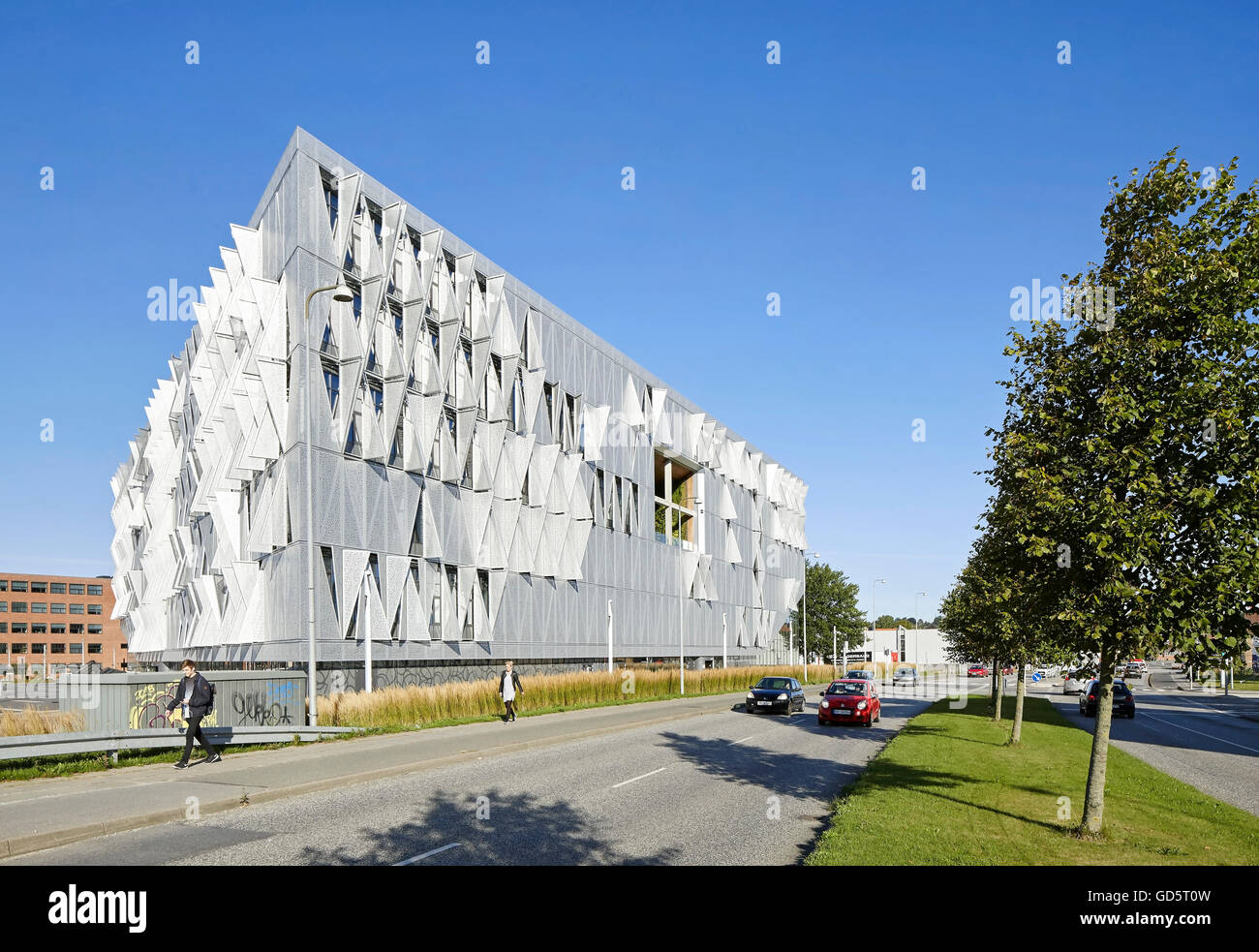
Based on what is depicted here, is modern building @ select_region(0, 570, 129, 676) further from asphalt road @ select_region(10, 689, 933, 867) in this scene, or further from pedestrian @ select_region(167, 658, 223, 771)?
asphalt road @ select_region(10, 689, 933, 867)

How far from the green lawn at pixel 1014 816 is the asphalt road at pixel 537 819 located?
0.83 metres

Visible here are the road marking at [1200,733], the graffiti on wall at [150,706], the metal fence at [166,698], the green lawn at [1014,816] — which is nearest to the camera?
the green lawn at [1014,816]

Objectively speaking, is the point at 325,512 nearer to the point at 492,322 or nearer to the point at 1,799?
the point at 492,322

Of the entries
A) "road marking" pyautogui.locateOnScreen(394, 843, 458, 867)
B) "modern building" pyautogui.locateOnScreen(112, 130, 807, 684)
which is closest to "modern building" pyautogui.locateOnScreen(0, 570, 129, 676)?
"modern building" pyautogui.locateOnScreen(112, 130, 807, 684)

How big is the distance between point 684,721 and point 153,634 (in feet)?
119

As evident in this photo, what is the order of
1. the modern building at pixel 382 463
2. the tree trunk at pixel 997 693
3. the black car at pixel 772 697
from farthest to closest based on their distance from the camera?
the black car at pixel 772 697 < the modern building at pixel 382 463 < the tree trunk at pixel 997 693

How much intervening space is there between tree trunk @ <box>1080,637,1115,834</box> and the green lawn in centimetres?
25

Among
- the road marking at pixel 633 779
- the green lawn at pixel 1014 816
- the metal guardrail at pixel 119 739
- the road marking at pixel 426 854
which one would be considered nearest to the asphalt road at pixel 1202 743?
the green lawn at pixel 1014 816

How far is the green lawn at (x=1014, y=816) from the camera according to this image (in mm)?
9227

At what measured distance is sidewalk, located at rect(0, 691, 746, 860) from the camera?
10625 mm

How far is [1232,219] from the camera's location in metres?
10.6

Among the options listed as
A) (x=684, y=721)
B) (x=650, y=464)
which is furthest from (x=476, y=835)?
(x=650, y=464)

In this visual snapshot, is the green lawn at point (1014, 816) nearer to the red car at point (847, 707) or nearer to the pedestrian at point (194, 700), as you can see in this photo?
the red car at point (847, 707)

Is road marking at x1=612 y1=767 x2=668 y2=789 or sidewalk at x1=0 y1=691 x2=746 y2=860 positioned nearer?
sidewalk at x1=0 y1=691 x2=746 y2=860
